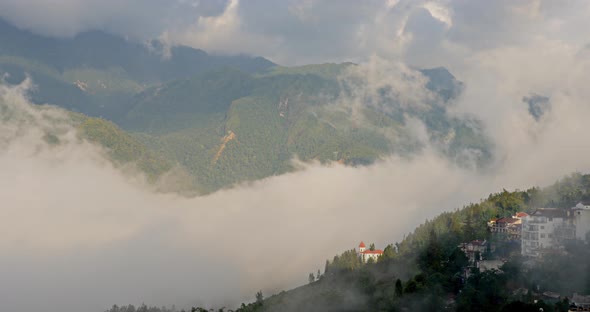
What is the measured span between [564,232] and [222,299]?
12472 cm

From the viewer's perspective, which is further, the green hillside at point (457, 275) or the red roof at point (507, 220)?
the red roof at point (507, 220)

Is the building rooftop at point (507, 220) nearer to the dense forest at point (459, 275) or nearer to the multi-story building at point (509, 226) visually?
the multi-story building at point (509, 226)

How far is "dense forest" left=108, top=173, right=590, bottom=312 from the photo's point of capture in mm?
72562

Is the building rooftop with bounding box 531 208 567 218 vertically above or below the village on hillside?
above

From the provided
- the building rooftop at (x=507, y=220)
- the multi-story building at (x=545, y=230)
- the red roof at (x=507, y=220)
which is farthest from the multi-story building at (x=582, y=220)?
the red roof at (x=507, y=220)

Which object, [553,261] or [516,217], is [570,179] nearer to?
[516,217]

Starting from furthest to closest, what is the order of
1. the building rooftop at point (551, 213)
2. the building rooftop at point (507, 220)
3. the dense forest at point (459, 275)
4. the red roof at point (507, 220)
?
1. the red roof at point (507, 220)
2. the building rooftop at point (507, 220)
3. the building rooftop at point (551, 213)
4. the dense forest at point (459, 275)

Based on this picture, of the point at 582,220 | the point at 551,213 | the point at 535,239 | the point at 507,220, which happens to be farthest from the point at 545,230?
the point at 507,220

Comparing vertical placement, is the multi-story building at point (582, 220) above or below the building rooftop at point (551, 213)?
below

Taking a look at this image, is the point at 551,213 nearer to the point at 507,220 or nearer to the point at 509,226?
the point at 509,226

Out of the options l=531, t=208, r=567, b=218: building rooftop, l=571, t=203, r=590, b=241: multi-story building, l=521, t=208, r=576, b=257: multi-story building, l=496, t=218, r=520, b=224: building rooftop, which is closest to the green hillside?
l=521, t=208, r=576, b=257: multi-story building

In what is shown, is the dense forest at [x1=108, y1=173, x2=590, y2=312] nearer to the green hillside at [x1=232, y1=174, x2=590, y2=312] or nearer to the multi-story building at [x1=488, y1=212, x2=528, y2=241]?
the green hillside at [x1=232, y1=174, x2=590, y2=312]

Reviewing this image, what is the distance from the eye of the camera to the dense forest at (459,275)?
72.6 m

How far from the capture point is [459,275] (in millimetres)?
84938
